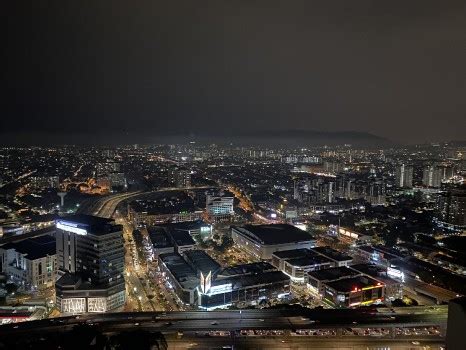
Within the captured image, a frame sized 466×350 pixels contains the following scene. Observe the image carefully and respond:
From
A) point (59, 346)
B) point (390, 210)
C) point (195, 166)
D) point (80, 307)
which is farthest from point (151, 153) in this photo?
point (59, 346)

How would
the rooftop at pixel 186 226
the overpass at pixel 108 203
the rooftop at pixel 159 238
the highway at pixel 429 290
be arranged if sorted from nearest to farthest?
1. the highway at pixel 429 290
2. the rooftop at pixel 159 238
3. the rooftop at pixel 186 226
4. the overpass at pixel 108 203

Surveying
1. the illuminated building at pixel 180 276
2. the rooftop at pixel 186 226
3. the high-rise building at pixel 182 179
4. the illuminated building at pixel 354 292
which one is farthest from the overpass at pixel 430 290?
the high-rise building at pixel 182 179

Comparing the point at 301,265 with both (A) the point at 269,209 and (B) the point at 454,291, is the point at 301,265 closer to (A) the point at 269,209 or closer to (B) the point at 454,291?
(B) the point at 454,291

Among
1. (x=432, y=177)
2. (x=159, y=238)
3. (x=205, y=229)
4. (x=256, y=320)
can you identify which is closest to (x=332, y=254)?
(x=256, y=320)

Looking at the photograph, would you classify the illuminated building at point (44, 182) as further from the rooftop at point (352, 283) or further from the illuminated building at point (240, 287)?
the rooftop at point (352, 283)

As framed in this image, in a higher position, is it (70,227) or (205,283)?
(70,227)

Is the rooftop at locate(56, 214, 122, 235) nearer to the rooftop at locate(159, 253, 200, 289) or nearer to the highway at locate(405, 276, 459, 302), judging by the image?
the rooftop at locate(159, 253, 200, 289)

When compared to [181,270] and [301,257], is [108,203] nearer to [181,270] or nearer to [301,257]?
[181,270]

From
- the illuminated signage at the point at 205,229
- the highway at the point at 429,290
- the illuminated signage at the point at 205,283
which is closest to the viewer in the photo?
the illuminated signage at the point at 205,283
